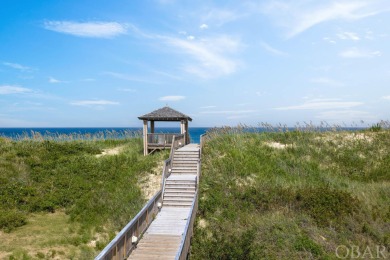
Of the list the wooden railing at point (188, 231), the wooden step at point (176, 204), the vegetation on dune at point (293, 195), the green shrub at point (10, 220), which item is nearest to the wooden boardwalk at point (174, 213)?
the wooden step at point (176, 204)

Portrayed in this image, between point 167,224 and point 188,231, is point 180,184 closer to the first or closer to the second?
point 167,224

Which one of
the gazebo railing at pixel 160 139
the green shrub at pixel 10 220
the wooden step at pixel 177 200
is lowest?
the green shrub at pixel 10 220

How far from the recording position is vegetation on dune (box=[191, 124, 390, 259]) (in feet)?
45.1

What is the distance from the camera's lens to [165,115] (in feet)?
89.3

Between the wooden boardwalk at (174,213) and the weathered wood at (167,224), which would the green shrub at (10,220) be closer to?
the weathered wood at (167,224)

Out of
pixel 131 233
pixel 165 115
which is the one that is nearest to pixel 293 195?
pixel 131 233

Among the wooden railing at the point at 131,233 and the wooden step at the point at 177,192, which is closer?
the wooden railing at the point at 131,233

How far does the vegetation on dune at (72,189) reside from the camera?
52.8ft

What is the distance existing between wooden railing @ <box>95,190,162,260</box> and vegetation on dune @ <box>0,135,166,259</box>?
2178 millimetres

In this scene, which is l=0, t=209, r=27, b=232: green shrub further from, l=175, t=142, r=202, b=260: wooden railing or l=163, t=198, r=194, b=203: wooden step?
l=175, t=142, r=202, b=260: wooden railing

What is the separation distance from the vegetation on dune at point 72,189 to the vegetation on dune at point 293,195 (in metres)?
4.83

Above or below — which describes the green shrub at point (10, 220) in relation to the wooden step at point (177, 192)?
below

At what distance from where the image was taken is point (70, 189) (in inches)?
835

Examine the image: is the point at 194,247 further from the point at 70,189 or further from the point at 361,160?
the point at 361,160
